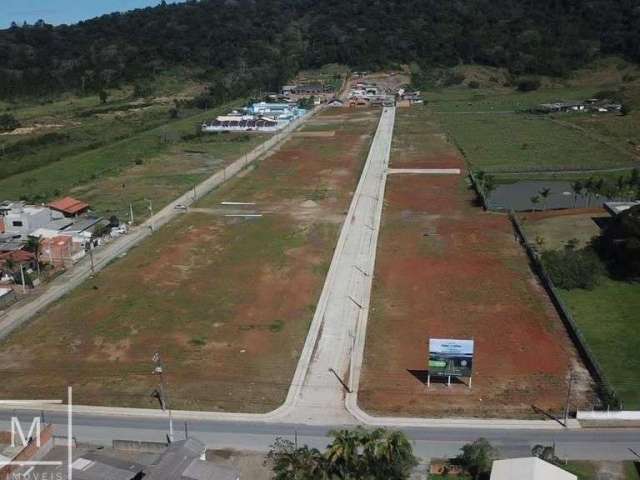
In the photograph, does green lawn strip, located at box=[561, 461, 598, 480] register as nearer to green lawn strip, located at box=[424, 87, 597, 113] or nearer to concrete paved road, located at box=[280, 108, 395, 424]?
concrete paved road, located at box=[280, 108, 395, 424]

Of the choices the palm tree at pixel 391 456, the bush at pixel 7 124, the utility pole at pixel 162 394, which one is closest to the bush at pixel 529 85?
the bush at pixel 7 124

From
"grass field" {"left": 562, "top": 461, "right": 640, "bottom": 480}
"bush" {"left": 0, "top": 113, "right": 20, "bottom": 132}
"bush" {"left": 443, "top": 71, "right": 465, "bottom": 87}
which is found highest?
"bush" {"left": 443, "top": 71, "right": 465, "bottom": 87}

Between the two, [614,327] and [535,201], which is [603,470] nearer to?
[614,327]

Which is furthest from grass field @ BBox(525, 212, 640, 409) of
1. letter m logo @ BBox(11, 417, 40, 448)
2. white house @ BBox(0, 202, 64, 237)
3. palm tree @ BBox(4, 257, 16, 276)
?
white house @ BBox(0, 202, 64, 237)

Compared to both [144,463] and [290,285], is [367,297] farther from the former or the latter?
[144,463]

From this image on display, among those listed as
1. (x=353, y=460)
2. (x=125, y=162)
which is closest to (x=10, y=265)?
(x=353, y=460)

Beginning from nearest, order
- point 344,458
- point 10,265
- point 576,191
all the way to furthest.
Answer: point 344,458 → point 10,265 → point 576,191

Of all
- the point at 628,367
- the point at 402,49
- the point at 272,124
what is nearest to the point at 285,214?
the point at 628,367
